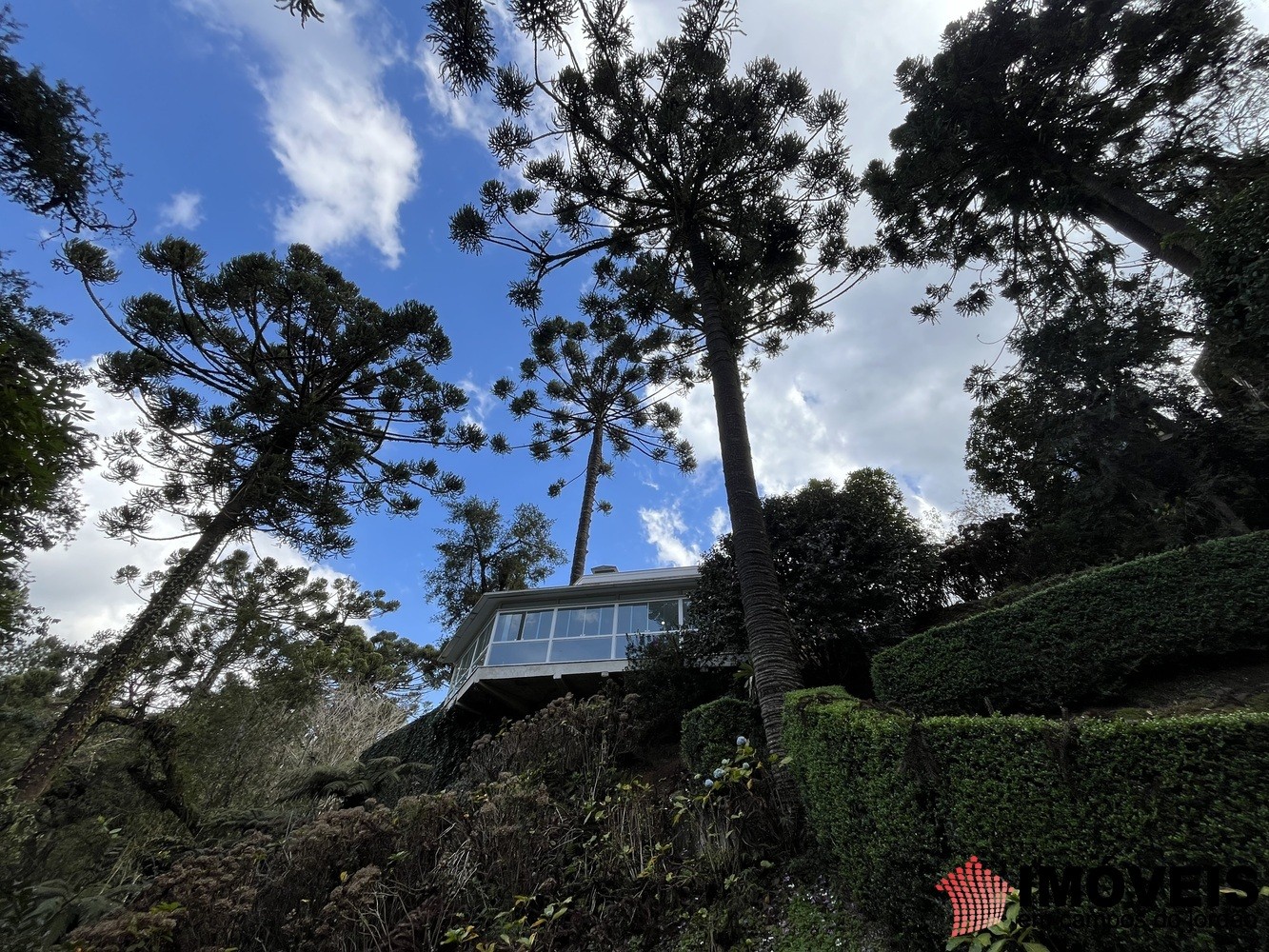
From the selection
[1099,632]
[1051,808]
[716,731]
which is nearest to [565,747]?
[716,731]

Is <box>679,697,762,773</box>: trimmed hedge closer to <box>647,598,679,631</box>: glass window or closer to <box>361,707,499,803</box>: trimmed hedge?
<box>647,598,679,631</box>: glass window

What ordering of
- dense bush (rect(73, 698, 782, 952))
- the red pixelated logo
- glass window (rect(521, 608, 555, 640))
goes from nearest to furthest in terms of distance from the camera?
the red pixelated logo, dense bush (rect(73, 698, 782, 952)), glass window (rect(521, 608, 555, 640))

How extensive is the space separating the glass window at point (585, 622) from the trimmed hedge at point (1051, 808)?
32.2 ft

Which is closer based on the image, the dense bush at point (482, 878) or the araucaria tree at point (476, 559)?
the dense bush at point (482, 878)

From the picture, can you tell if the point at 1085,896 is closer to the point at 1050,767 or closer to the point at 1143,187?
the point at 1050,767

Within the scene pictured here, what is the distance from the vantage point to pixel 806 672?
31.7ft

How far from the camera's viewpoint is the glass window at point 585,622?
13.7 metres

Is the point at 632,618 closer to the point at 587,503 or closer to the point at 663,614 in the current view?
the point at 663,614

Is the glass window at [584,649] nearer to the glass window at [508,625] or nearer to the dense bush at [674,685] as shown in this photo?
the glass window at [508,625]

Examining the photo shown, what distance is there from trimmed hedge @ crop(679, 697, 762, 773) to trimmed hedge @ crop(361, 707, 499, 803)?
22.6 feet

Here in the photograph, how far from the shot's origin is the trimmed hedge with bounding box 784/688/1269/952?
8.01 ft

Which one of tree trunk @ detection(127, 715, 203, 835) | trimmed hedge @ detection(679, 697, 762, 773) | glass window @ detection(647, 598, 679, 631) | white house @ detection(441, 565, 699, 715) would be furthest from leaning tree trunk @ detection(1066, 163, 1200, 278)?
tree trunk @ detection(127, 715, 203, 835)

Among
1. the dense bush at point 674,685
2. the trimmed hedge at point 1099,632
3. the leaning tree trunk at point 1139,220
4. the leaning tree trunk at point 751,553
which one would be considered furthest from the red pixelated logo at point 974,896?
the leaning tree trunk at point 1139,220

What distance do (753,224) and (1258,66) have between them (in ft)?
28.4
